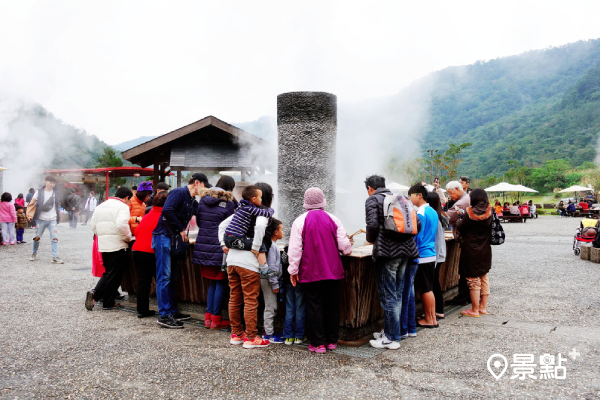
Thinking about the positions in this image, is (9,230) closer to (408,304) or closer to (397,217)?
(408,304)

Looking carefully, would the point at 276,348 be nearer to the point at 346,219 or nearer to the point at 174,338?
the point at 174,338

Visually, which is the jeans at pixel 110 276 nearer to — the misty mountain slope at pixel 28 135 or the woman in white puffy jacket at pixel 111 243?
the woman in white puffy jacket at pixel 111 243

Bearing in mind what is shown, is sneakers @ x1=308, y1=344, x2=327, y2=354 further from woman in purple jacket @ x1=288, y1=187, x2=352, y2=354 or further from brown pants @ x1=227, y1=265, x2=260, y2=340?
brown pants @ x1=227, y1=265, x2=260, y2=340

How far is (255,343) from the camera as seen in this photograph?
169 inches

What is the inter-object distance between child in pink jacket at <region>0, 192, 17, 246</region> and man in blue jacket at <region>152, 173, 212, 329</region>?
32.8 feet

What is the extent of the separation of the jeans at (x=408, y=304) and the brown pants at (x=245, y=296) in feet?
5.05

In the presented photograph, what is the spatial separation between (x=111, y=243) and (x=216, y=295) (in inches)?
72.9

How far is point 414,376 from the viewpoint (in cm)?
354

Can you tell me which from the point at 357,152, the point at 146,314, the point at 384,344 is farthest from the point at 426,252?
the point at 357,152

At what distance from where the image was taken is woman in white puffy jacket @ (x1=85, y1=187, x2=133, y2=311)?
5.71m

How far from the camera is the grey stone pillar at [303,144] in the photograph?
666 centimetres

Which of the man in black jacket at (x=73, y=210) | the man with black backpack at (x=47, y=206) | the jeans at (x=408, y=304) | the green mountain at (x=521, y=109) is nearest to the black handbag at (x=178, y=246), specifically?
the jeans at (x=408, y=304)

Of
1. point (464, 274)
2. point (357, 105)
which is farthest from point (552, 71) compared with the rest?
point (464, 274)

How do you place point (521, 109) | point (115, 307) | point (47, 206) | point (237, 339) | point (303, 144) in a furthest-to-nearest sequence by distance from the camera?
point (521, 109), point (47, 206), point (303, 144), point (115, 307), point (237, 339)
